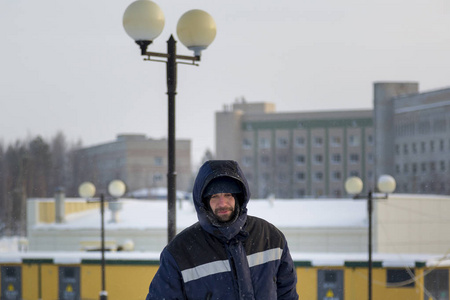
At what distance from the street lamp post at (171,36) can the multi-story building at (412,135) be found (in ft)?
270

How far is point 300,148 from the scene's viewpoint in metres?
112

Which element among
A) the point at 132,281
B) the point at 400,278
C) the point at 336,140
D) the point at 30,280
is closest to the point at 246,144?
the point at 336,140

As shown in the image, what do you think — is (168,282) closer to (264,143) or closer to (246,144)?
(246,144)

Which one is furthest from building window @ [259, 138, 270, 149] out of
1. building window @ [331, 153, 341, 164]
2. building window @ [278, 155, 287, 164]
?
building window @ [331, 153, 341, 164]

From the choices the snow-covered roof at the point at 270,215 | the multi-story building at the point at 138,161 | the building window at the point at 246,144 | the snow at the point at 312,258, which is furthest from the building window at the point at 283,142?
the snow at the point at 312,258

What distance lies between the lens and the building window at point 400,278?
1596 centimetres

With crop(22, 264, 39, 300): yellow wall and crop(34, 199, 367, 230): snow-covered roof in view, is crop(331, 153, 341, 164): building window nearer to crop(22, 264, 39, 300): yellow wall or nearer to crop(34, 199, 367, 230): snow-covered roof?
crop(34, 199, 367, 230): snow-covered roof

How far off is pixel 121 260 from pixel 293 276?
1418 centimetres

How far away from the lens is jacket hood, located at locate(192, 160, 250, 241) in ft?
12.7

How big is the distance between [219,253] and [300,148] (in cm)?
10844

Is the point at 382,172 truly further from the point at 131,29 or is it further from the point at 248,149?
the point at 131,29

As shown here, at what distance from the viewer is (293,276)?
4.09 meters

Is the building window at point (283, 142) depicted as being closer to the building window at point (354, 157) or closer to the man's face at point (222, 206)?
the building window at point (354, 157)

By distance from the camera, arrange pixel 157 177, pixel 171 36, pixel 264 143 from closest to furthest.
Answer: pixel 171 36 < pixel 157 177 < pixel 264 143
